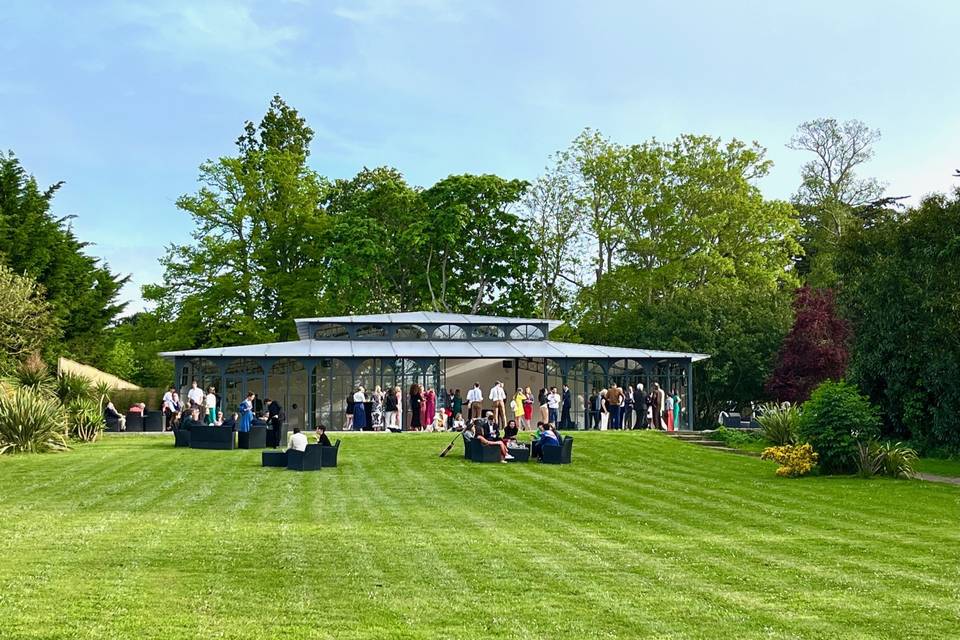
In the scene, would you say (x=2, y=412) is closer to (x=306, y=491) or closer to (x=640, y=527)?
(x=306, y=491)


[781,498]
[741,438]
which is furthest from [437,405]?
[781,498]

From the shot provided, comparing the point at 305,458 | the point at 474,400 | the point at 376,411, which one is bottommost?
the point at 305,458

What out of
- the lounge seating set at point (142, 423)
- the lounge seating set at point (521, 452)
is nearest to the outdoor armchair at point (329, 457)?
the lounge seating set at point (521, 452)

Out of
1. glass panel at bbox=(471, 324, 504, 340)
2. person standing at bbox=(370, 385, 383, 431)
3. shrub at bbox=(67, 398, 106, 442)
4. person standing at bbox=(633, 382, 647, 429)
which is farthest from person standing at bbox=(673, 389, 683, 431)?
shrub at bbox=(67, 398, 106, 442)

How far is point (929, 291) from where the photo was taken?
22.7 metres

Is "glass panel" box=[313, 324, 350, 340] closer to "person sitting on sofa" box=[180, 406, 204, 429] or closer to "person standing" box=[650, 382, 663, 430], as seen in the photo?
"person sitting on sofa" box=[180, 406, 204, 429]

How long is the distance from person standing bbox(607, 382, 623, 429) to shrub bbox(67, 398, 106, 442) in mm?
13670

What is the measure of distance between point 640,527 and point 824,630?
4.74 m

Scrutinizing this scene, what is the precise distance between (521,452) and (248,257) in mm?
25852

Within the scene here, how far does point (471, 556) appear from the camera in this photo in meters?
9.38

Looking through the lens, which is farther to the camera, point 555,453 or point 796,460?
point 555,453

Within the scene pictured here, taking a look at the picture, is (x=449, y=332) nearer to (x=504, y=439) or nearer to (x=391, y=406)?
(x=391, y=406)

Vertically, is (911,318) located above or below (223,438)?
above

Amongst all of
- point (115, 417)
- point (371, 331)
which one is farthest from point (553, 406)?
point (115, 417)
